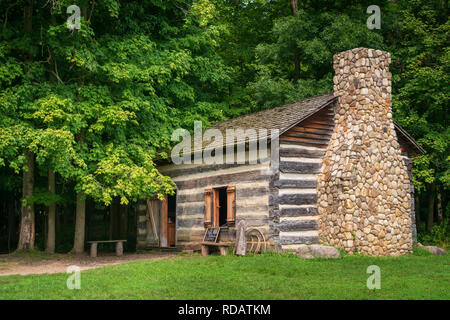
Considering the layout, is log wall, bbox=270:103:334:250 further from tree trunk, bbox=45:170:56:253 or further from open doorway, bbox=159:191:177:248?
tree trunk, bbox=45:170:56:253

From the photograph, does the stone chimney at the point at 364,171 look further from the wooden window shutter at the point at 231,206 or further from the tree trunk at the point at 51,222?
the tree trunk at the point at 51,222

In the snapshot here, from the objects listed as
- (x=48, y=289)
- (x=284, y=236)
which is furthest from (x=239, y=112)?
(x=48, y=289)

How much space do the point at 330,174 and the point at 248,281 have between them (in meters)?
6.42

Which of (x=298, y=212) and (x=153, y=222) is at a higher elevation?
(x=298, y=212)

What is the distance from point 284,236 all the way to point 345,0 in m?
15.4

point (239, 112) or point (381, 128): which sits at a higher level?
point (239, 112)

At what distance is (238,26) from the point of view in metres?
29.1

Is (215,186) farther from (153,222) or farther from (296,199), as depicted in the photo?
(153,222)

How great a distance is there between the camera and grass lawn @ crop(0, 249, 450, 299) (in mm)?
8906

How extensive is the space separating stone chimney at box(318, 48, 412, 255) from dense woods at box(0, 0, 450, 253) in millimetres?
4780

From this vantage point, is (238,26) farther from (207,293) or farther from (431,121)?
(207,293)

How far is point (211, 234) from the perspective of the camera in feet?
54.3

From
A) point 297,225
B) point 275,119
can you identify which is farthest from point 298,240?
point 275,119

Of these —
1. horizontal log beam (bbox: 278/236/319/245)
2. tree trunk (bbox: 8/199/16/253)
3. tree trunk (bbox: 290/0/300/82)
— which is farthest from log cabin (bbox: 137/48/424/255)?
tree trunk (bbox: 8/199/16/253)
